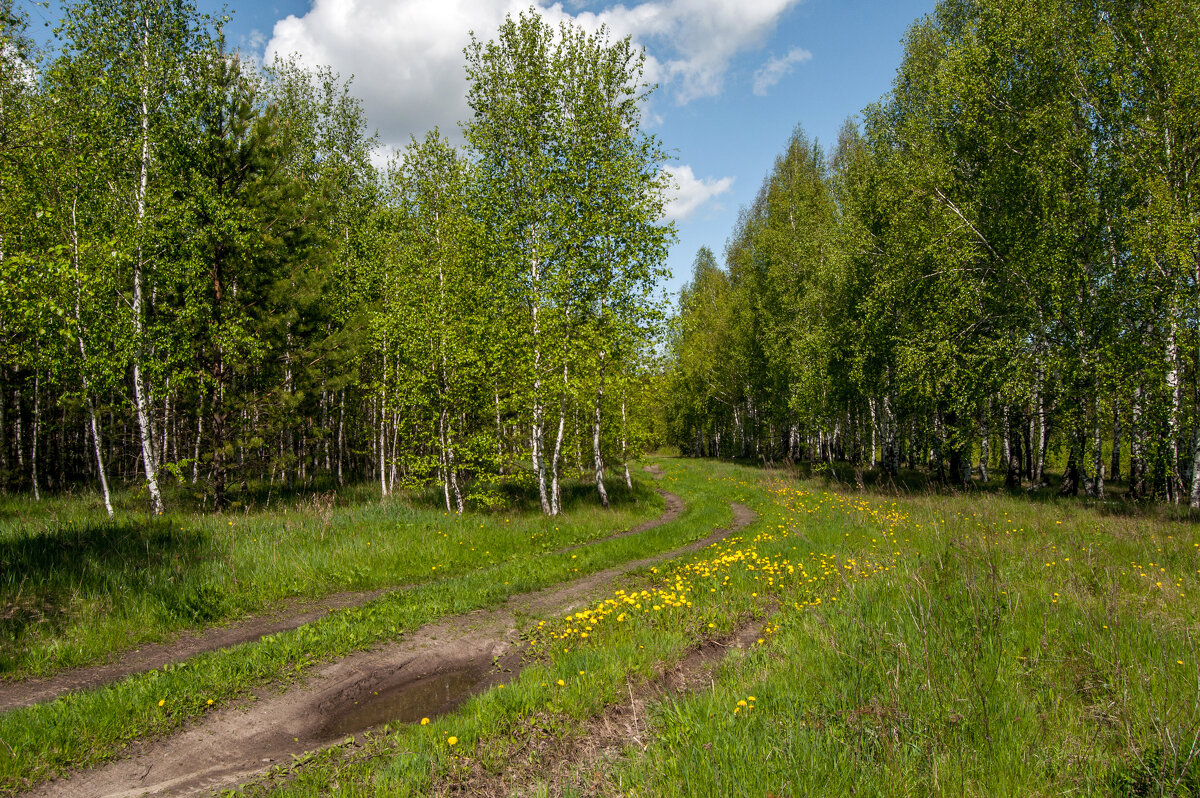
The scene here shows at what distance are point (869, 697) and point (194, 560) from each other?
38.2 feet

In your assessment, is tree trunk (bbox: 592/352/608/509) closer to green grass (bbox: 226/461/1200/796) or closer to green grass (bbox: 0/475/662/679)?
green grass (bbox: 0/475/662/679)

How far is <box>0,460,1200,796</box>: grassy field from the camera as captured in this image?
384 cm

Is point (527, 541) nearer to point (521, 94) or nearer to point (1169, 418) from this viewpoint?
point (521, 94)

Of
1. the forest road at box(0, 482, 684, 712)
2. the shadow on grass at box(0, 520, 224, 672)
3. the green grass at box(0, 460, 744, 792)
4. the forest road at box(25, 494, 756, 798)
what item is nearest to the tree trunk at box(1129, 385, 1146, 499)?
the green grass at box(0, 460, 744, 792)

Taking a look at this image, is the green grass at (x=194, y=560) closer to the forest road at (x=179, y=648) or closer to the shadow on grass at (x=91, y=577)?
the shadow on grass at (x=91, y=577)

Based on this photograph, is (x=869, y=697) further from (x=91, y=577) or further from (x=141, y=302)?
(x=141, y=302)

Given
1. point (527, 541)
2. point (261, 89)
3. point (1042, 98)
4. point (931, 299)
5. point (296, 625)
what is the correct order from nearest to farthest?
point (296, 625), point (527, 541), point (1042, 98), point (931, 299), point (261, 89)

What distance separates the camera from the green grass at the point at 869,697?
377cm

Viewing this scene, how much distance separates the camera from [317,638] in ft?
25.5

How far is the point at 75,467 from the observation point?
2928 cm

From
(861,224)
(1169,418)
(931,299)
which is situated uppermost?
(861,224)

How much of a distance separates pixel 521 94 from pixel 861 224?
15.3m

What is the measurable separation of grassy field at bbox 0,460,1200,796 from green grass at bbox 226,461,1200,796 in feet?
0.09

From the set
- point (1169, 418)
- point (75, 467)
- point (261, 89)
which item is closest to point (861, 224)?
point (1169, 418)
